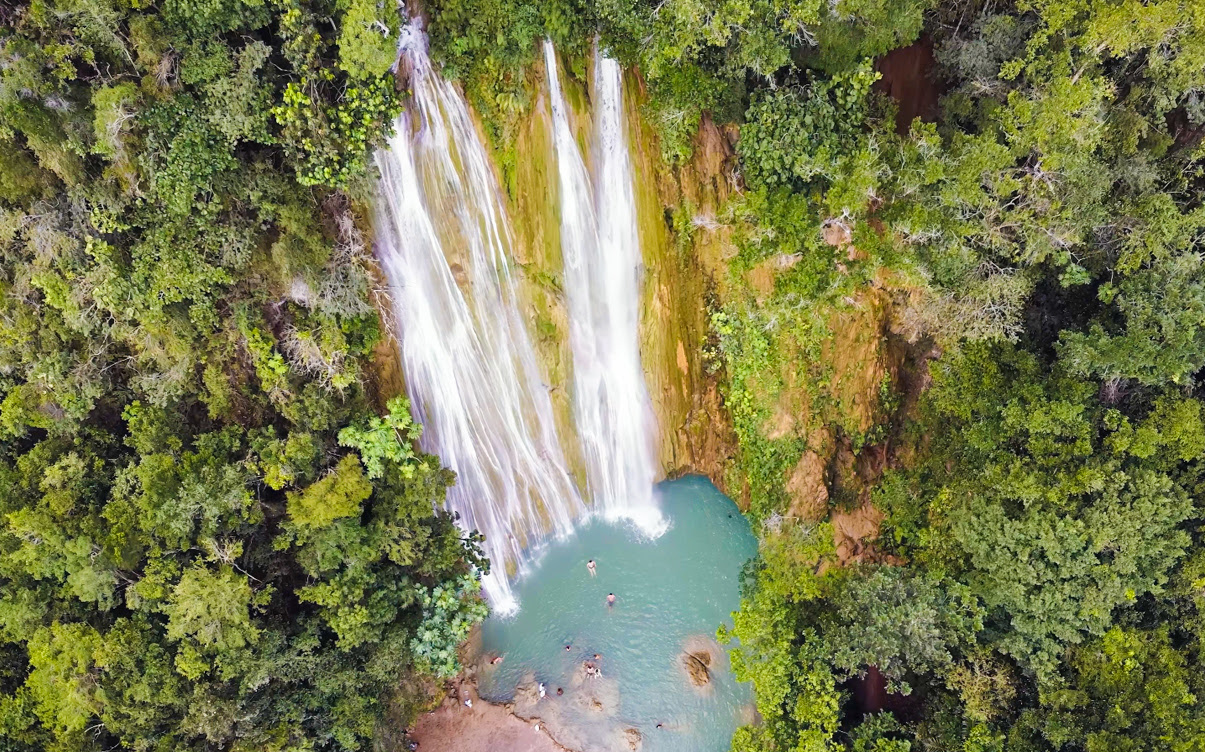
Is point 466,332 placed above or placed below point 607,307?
below

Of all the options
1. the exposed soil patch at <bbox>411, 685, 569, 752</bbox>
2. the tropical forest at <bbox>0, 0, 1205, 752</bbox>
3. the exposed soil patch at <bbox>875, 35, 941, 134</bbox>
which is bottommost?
the exposed soil patch at <bbox>411, 685, 569, 752</bbox>

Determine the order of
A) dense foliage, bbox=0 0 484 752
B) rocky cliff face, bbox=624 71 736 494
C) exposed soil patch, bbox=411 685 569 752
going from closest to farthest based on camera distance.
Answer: dense foliage, bbox=0 0 484 752 → rocky cliff face, bbox=624 71 736 494 → exposed soil patch, bbox=411 685 569 752

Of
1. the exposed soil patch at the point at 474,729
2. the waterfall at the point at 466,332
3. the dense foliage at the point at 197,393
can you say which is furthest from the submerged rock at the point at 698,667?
the dense foliage at the point at 197,393

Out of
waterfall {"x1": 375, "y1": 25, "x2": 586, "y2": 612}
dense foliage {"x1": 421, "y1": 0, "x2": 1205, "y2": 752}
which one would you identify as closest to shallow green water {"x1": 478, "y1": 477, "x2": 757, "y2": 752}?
waterfall {"x1": 375, "y1": 25, "x2": 586, "y2": 612}

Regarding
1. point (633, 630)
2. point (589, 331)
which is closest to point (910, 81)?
point (589, 331)

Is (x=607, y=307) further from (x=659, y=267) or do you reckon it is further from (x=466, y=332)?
(x=466, y=332)

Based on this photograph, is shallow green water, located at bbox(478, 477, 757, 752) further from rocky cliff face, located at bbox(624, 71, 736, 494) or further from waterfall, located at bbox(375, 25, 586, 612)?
rocky cliff face, located at bbox(624, 71, 736, 494)
